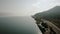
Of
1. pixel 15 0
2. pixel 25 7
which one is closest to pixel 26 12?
pixel 25 7

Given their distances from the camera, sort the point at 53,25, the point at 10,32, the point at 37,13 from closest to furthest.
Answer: the point at 53,25 → the point at 37,13 → the point at 10,32

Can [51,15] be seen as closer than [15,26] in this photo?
Yes

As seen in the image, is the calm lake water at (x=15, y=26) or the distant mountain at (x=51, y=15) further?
the calm lake water at (x=15, y=26)

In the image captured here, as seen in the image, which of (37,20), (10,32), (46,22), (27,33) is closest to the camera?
(46,22)

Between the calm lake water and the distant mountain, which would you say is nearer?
the distant mountain

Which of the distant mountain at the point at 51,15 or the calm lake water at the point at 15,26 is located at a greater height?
the calm lake water at the point at 15,26

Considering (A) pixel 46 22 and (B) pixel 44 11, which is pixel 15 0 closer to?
(B) pixel 44 11

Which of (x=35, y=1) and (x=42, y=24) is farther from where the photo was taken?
(x=35, y=1)

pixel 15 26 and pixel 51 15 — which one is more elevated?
pixel 15 26

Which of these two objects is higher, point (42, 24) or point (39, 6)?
point (39, 6)

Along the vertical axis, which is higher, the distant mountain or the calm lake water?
the calm lake water

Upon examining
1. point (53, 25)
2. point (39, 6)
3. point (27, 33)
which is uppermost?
point (39, 6)
